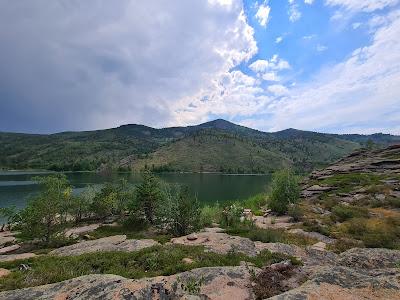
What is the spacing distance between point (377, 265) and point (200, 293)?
9.50 metres

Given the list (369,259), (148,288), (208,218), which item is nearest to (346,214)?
(208,218)

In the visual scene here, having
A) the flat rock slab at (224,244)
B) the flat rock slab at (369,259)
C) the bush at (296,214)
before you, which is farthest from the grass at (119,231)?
the flat rock slab at (369,259)

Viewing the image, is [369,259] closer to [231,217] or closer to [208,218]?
[231,217]

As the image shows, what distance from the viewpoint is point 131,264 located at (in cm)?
1886

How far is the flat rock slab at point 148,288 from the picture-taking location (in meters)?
11.3

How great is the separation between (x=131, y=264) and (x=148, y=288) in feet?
26.0

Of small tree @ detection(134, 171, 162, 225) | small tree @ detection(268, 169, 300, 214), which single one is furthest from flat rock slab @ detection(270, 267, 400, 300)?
small tree @ detection(268, 169, 300, 214)

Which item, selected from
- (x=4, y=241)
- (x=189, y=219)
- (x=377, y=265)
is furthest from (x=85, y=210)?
(x=377, y=265)

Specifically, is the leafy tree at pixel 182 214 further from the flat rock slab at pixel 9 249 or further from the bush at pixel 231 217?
the flat rock slab at pixel 9 249

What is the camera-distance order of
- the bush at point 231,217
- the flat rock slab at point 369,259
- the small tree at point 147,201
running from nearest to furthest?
the flat rock slab at point 369,259 → the bush at point 231,217 → the small tree at point 147,201

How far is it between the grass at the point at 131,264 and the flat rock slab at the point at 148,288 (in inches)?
110

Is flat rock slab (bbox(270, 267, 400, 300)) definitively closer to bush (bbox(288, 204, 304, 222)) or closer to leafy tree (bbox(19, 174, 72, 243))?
leafy tree (bbox(19, 174, 72, 243))

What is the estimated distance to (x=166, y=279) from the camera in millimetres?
13242

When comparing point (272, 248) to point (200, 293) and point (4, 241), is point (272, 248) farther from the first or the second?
point (4, 241)
